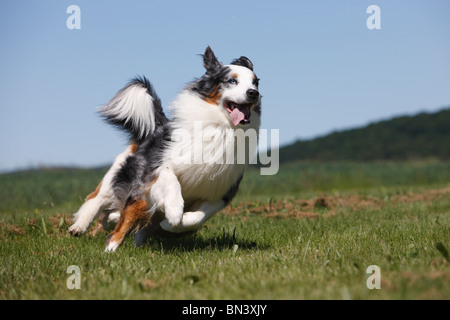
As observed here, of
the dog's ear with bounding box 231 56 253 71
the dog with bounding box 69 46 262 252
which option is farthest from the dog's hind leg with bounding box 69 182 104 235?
the dog's ear with bounding box 231 56 253 71

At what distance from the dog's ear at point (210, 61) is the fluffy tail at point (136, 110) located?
915mm

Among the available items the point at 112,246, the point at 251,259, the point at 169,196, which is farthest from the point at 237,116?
the point at 112,246

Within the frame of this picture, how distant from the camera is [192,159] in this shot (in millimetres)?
4895

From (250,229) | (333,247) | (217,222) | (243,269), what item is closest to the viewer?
(243,269)

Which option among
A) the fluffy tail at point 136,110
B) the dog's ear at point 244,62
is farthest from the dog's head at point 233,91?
the fluffy tail at point 136,110

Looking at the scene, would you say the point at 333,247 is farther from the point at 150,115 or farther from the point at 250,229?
the point at 150,115

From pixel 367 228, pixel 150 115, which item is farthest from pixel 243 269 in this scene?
pixel 367 228

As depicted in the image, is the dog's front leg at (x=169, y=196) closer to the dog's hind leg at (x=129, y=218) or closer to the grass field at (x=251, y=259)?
the dog's hind leg at (x=129, y=218)

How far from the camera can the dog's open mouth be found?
4.78 m

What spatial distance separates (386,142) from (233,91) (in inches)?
1668

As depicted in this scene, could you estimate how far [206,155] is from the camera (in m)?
4.88

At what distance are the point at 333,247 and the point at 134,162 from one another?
2.34 m

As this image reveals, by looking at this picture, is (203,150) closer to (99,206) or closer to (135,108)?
(135,108)
